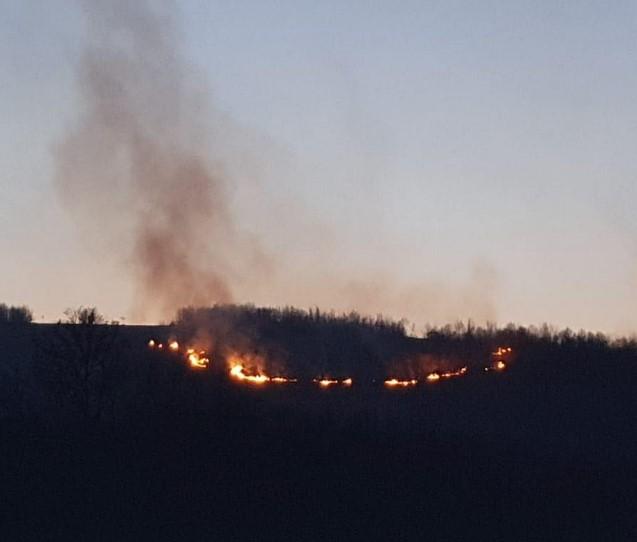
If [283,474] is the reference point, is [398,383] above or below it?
above

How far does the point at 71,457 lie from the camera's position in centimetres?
→ 2547

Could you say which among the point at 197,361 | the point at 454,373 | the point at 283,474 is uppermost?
the point at 197,361

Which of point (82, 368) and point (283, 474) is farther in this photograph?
point (82, 368)

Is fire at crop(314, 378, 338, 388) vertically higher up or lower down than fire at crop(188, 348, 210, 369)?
lower down

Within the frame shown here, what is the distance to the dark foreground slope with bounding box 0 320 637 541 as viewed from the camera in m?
23.8

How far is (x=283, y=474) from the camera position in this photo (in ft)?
84.9

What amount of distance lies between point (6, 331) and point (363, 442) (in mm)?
15479

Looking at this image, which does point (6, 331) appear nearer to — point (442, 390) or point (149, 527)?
point (442, 390)

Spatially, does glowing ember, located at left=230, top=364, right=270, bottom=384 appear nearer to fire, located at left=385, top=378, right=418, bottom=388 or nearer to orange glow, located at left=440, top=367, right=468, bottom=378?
fire, located at left=385, top=378, right=418, bottom=388

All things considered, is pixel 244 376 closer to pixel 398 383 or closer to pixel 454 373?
pixel 398 383

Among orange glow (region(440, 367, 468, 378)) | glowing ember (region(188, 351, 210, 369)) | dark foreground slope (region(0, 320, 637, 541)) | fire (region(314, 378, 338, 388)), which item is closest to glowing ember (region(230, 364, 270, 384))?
dark foreground slope (region(0, 320, 637, 541))

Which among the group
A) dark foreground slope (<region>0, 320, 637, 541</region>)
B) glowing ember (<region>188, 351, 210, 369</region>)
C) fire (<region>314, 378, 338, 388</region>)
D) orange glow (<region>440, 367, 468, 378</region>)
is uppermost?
glowing ember (<region>188, 351, 210, 369</region>)

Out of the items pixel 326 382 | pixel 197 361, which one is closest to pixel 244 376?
pixel 197 361

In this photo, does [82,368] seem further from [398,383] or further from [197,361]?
[398,383]
